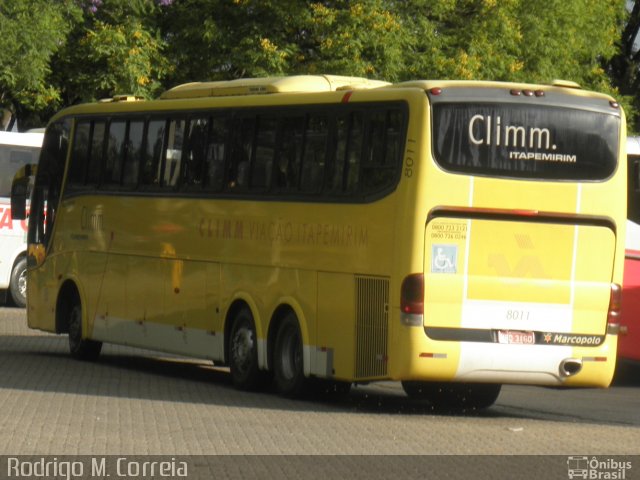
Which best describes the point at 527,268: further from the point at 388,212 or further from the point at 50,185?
the point at 50,185

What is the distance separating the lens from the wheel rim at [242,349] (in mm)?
17859

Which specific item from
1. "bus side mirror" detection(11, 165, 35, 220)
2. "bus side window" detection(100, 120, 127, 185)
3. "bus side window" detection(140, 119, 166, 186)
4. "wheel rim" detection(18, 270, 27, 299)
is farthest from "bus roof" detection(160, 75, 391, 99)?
"wheel rim" detection(18, 270, 27, 299)

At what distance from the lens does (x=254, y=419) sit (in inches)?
576

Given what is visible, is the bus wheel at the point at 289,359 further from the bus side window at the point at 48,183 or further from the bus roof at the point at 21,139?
the bus roof at the point at 21,139

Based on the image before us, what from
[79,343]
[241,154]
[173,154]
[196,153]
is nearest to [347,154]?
[241,154]

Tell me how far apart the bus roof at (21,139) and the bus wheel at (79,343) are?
12766 millimetres

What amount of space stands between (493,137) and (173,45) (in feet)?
77.9

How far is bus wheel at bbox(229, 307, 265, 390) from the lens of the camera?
1773cm

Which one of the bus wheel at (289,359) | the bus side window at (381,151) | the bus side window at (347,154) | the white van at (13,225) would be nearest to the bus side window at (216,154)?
the bus wheel at (289,359)

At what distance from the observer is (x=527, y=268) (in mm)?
15719

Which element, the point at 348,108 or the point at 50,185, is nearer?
the point at 348,108

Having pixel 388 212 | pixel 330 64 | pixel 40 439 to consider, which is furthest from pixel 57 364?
pixel 330 64
